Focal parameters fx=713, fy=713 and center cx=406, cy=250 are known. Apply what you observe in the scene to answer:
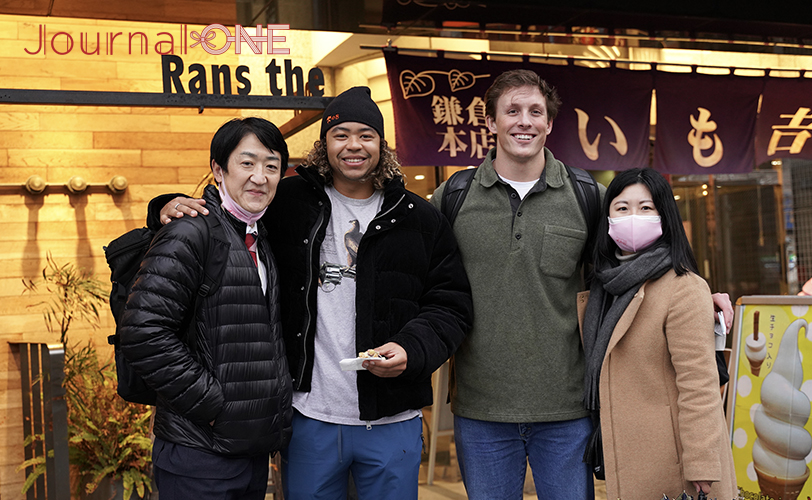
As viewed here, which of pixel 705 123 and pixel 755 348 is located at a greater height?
pixel 705 123

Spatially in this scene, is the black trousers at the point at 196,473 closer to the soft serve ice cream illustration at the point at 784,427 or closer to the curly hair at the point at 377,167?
the curly hair at the point at 377,167

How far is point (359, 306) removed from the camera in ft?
9.02

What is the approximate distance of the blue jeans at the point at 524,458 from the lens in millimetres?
2912

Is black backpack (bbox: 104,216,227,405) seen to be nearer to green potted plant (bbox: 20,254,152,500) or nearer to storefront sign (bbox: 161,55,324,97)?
storefront sign (bbox: 161,55,324,97)

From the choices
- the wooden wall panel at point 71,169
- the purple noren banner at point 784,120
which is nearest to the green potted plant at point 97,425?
the wooden wall panel at point 71,169

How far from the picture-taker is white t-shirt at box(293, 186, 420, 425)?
8.98ft

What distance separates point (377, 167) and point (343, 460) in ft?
3.85

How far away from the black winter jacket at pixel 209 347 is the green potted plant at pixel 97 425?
9.61ft

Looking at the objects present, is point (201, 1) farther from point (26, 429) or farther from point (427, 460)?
point (427, 460)

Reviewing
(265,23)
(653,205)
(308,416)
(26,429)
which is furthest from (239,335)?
(26,429)

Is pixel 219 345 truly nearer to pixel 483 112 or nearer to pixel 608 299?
pixel 608 299

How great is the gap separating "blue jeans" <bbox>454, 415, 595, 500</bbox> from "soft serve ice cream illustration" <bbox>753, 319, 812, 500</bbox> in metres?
1.74

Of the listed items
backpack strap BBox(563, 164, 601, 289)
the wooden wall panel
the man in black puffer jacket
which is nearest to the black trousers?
the man in black puffer jacket

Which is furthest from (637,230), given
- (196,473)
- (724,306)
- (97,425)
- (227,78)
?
(97,425)
